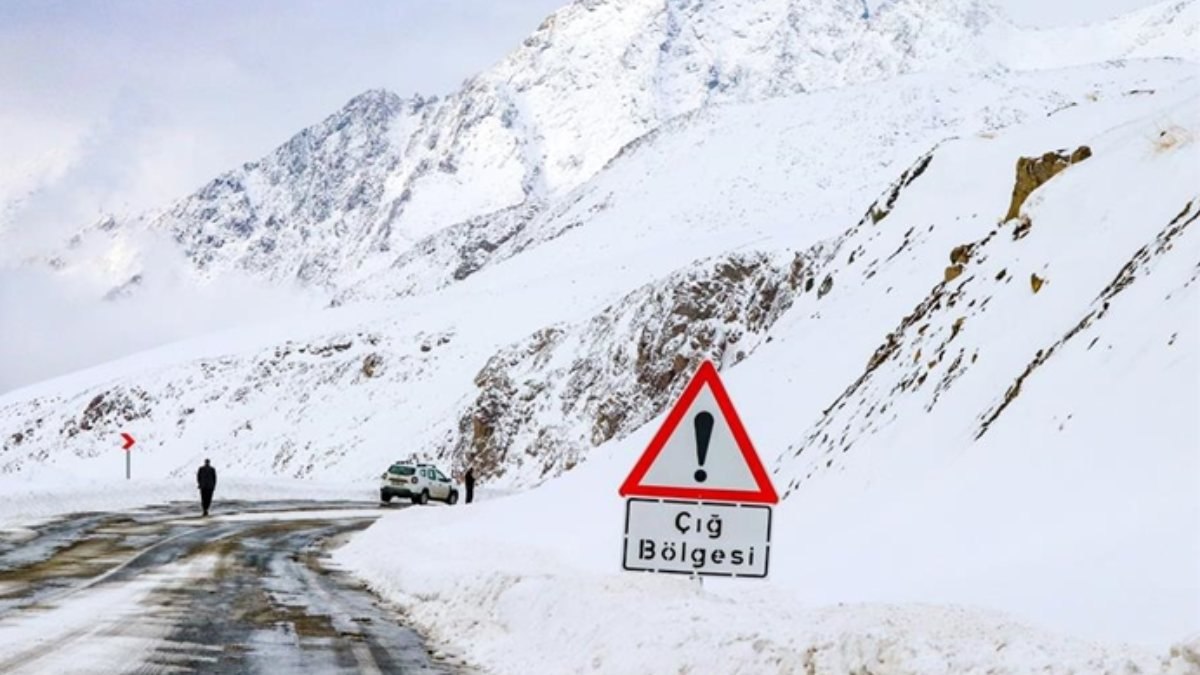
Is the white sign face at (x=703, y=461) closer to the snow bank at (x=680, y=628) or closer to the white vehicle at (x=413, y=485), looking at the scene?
the snow bank at (x=680, y=628)

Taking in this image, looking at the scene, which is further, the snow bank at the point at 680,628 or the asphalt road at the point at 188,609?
the asphalt road at the point at 188,609

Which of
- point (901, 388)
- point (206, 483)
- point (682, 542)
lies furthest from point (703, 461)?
point (206, 483)

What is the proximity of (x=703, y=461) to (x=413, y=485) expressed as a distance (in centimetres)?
3993

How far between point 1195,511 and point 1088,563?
736 millimetres

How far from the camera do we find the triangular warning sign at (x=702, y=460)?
28.9ft

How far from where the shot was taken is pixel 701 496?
883 centimetres

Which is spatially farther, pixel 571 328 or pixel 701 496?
pixel 571 328

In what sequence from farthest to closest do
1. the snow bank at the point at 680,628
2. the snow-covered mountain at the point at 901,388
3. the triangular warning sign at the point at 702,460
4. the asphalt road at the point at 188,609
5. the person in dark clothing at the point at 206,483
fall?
1. the person in dark clothing at the point at 206,483
2. the snow-covered mountain at the point at 901,388
3. the asphalt road at the point at 188,609
4. the triangular warning sign at the point at 702,460
5. the snow bank at the point at 680,628

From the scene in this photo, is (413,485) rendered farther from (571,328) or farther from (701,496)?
(701,496)

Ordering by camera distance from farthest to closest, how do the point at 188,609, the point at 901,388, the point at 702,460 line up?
the point at 901,388, the point at 188,609, the point at 702,460

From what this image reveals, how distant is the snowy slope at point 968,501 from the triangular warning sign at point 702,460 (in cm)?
83

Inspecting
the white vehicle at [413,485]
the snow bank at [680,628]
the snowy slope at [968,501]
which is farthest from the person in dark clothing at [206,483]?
the snow bank at [680,628]

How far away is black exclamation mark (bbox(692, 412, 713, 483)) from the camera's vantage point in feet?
28.9

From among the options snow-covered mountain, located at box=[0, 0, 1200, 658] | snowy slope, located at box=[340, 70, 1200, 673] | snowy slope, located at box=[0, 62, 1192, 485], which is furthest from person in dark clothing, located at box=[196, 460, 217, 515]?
snowy slope, located at box=[0, 62, 1192, 485]
